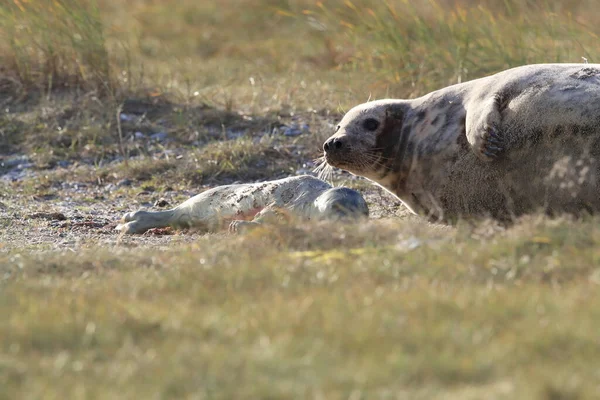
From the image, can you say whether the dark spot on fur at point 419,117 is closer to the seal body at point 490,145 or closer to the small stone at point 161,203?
the seal body at point 490,145

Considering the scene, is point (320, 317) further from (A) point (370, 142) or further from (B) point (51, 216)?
(B) point (51, 216)

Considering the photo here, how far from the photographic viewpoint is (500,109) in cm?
604

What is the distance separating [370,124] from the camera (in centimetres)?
691

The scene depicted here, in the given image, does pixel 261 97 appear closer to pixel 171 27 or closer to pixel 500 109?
pixel 500 109

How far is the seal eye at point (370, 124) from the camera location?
6.88 meters

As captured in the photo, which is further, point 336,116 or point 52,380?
point 336,116

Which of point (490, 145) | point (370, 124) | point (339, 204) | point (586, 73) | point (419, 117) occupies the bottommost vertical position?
point (339, 204)

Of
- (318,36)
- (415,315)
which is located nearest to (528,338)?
(415,315)

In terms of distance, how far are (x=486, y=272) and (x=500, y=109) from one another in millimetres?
1821

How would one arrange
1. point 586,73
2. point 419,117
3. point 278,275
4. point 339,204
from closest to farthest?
point 278,275 → point 586,73 → point 339,204 → point 419,117

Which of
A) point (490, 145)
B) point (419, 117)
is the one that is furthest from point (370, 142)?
point (490, 145)

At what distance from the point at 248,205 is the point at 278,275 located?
2.50 meters

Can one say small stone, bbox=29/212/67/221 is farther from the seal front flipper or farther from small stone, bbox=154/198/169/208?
the seal front flipper

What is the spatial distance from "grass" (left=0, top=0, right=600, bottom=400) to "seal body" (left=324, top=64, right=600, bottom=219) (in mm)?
398
